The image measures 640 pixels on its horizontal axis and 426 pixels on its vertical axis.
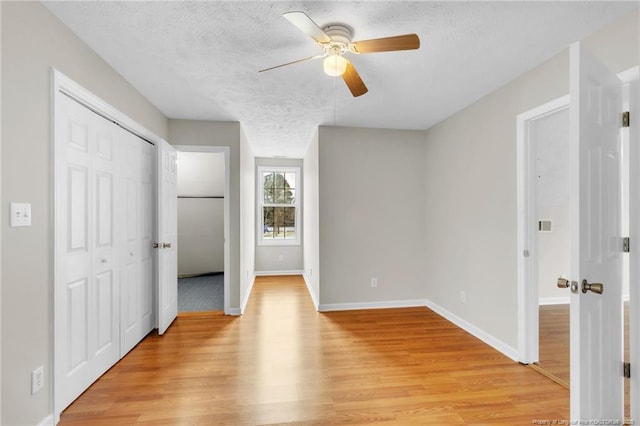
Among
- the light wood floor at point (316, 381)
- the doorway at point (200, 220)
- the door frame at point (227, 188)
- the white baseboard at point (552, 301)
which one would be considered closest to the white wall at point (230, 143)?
the door frame at point (227, 188)

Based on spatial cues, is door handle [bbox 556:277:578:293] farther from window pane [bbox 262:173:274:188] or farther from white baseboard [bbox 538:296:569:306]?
window pane [bbox 262:173:274:188]

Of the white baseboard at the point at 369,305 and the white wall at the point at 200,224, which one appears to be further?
the white wall at the point at 200,224

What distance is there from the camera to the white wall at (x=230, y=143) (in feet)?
11.5

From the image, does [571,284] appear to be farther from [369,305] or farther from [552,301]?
[552,301]

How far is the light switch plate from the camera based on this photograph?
4.58 feet

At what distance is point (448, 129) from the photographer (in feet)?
11.3

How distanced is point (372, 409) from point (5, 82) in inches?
107

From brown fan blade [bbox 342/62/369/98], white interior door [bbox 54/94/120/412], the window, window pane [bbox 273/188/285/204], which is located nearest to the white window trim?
the window

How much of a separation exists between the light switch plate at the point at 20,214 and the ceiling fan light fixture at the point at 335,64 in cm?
188

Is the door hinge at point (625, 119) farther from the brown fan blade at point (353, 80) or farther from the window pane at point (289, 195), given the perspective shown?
the window pane at point (289, 195)

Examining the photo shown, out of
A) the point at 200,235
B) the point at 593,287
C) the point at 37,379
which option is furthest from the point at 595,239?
the point at 200,235

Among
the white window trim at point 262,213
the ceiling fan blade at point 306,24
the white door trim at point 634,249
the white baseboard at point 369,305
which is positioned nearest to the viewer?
the ceiling fan blade at point 306,24

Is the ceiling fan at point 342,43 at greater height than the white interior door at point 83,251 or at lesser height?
greater

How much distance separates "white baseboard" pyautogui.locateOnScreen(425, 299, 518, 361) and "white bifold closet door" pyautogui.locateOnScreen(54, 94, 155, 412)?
3.40m
